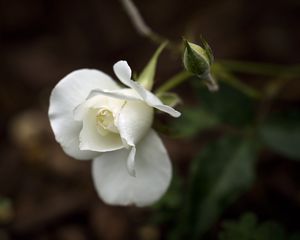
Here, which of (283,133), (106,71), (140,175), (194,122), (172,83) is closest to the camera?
(140,175)

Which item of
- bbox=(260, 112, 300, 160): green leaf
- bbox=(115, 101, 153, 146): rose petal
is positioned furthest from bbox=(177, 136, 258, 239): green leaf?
bbox=(115, 101, 153, 146): rose petal

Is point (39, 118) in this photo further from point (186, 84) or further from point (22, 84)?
point (186, 84)

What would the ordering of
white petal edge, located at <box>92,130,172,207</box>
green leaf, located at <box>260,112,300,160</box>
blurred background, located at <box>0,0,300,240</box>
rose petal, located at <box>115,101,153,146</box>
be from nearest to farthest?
rose petal, located at <box>115,101,153,146</box> → white petal edge, located at <box>92,130,172,207</box> → green leaf, located at <box>260,112,300,160</box> → blurred background, located at <box>0,0,300,240</box>

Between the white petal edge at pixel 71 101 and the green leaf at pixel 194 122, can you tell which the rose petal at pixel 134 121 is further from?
the green leaf at pixel 194 122

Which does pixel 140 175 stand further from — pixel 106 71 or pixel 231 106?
pixel 106 71

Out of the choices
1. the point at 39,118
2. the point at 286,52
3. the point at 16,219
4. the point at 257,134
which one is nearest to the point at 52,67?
the point at 39,118

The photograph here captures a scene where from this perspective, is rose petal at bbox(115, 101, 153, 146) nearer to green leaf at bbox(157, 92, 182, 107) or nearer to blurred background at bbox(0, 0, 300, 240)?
green leaf at bbox(157, 92, 182, 107)

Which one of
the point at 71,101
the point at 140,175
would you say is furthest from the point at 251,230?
the point at 71,101
